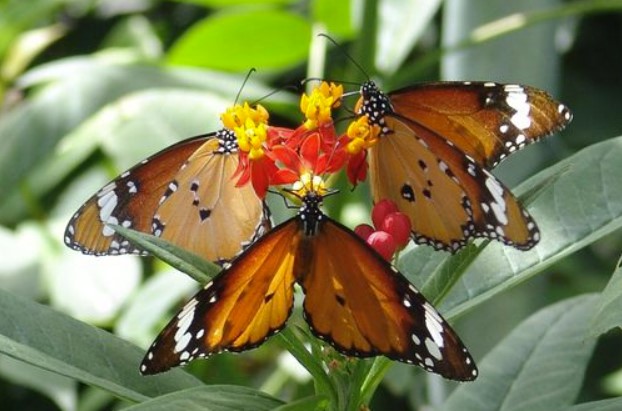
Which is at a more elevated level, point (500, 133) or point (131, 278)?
point (131, 278)

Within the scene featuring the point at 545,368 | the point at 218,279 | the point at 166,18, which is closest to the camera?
the point at 218,279

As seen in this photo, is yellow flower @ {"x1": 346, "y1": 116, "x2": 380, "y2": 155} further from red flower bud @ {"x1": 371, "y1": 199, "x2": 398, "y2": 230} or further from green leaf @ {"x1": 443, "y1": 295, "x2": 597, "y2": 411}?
green leaf @ {"x1": 443, "y1": 295, "x2": 597, "y2": 411}

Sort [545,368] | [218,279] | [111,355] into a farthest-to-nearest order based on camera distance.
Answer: [545,368]
[111,355]
[218,279]

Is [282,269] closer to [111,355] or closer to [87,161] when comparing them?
[111,355]

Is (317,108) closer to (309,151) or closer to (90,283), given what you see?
(309,151)

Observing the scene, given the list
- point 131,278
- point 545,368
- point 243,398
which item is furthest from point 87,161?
point 243,398

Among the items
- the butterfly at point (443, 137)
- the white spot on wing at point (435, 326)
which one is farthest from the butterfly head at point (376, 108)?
the white spot on wing at point (435, 326)

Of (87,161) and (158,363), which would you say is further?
(87,161)
